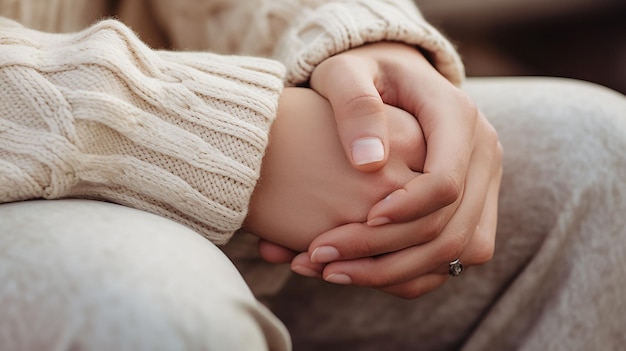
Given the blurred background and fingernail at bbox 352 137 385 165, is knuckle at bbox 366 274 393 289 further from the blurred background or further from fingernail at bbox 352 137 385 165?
the blurred background

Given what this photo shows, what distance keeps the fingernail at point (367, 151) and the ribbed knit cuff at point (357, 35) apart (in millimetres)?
129

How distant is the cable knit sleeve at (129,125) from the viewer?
1.27 feet

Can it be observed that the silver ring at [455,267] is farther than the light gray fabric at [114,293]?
Yes

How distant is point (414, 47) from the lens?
58cm

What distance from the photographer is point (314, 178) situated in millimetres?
466

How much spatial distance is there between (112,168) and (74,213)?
55 millimetres

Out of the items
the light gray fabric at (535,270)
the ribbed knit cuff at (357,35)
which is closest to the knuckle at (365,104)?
the ribbed knit cuff at (357,35)

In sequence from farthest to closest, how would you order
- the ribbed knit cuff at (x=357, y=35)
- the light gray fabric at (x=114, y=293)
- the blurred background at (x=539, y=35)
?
the blurred background at (x=539, y=35)
the ribbed knit cuff at (x=357, y=35)
the light gray fabric at (x=114, y=293)

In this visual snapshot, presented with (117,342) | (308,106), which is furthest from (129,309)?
(308,106)

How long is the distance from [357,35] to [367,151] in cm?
15

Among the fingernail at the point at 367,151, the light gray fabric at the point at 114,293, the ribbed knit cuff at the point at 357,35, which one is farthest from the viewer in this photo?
the ribbed knit cuff at the point at 357,35

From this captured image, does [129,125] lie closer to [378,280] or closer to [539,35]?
[378,280]

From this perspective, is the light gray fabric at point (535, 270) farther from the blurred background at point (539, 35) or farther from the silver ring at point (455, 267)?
the blurred background at point (539, 35)

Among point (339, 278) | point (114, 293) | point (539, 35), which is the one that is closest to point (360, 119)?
point (339, 278)
